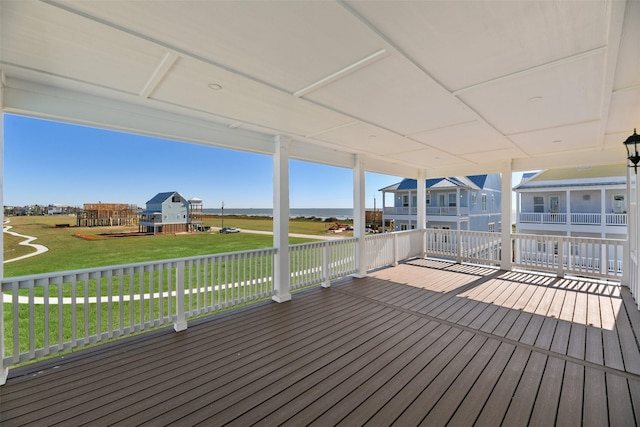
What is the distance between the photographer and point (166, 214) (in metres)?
3.96

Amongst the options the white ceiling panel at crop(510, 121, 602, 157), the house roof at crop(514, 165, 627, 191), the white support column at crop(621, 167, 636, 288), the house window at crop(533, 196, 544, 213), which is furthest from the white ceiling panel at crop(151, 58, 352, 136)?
the house window at crop(533, 196, 544, 213)

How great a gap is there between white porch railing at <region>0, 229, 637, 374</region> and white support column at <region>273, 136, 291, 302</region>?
0.43ft

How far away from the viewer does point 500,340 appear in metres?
2.96

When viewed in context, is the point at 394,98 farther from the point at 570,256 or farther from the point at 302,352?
the point at 570,256

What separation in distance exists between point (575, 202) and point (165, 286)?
15.9m

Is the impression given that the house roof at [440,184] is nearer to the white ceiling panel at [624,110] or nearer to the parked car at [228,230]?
the white ceiling panel at [624,110]

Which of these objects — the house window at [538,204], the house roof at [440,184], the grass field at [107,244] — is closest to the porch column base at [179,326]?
the grass field at [107,244]

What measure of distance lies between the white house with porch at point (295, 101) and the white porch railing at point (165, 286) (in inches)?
1.0

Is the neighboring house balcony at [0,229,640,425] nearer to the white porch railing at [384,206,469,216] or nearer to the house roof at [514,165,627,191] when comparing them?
the house roof at [514,165,627,191]

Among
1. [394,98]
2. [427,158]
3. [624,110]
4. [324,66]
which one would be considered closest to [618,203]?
[427,158]

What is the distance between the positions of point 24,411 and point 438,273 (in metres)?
6.32

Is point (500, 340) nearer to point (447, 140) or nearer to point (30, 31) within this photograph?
point (447, 140)

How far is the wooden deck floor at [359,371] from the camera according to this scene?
6.21ft

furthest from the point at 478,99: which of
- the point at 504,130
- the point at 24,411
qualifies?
the point at 24,411
